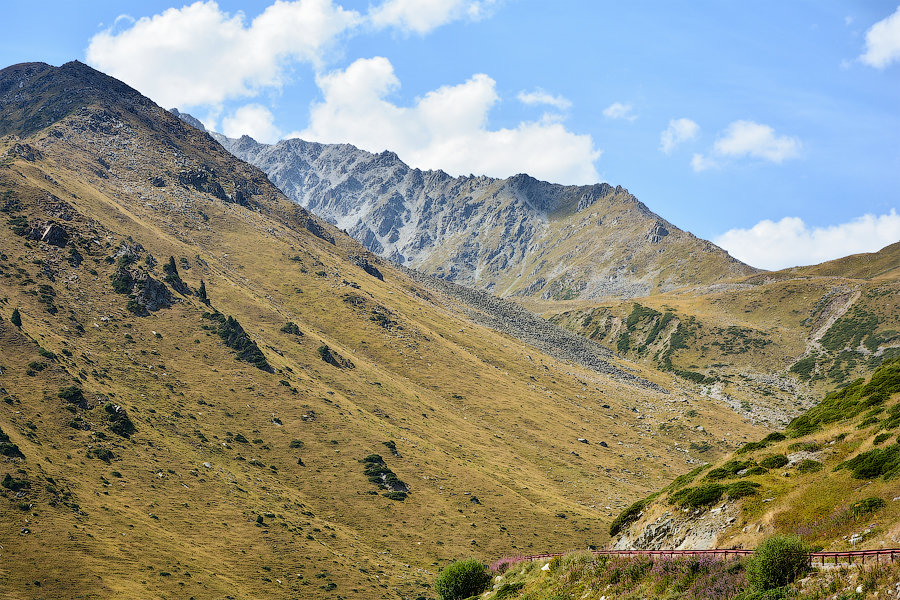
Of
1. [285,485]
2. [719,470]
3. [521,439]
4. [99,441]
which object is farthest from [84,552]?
[521,439]

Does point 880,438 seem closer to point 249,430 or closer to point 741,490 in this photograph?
point 741,490

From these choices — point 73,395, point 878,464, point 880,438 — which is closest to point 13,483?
point 73,395

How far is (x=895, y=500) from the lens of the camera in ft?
82.4

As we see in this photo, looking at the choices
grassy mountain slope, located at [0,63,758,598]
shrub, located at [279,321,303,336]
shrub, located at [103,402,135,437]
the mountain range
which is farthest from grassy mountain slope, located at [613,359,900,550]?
shrub, located at [279,321,303,336]

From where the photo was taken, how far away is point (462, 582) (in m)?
40.8

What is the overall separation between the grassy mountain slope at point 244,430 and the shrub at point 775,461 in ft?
184

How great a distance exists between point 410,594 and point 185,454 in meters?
42.7

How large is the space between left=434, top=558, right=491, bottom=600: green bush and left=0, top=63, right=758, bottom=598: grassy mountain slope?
3972 cm

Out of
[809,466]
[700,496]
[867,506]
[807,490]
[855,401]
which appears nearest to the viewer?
[867,506]

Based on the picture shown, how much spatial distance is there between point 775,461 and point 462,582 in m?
21.4

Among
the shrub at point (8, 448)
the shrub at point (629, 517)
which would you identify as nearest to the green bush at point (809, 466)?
the shrub at point (629, 517)

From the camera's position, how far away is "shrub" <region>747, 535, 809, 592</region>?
74.4 feet

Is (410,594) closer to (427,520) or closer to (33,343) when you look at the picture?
(427,520)

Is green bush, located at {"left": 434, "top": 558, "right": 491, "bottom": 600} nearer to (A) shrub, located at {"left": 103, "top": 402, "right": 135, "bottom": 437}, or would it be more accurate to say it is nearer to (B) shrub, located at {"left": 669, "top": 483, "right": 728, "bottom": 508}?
(B) shrub, located at {"left": 669, "top": 483, "right": 728, "bottom": 508}
